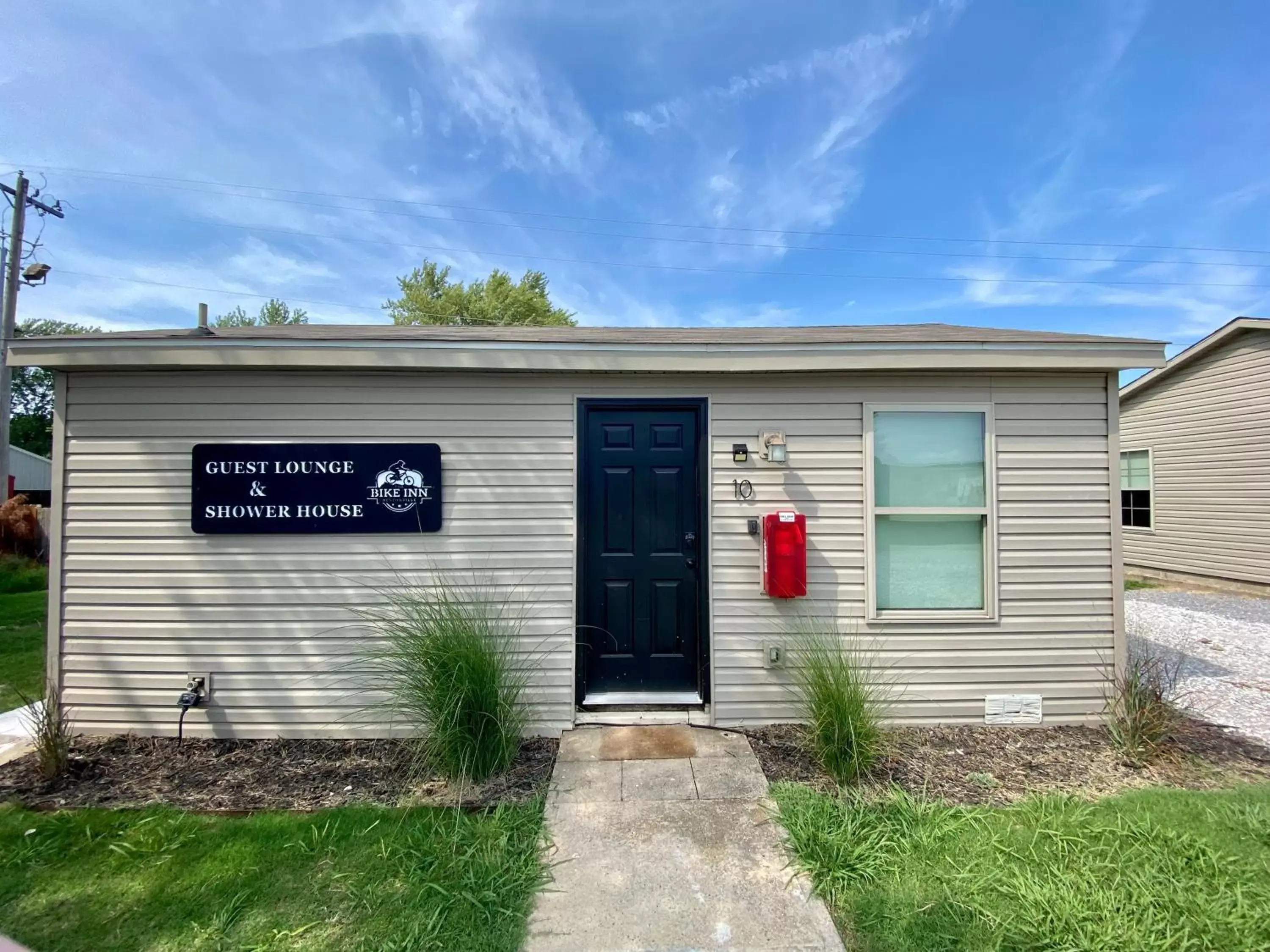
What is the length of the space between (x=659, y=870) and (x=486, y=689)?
1291mm

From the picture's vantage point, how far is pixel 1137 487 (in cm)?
992

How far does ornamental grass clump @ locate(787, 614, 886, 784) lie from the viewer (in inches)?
114

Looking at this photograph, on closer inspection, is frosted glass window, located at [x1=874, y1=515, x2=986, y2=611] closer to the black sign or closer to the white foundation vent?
the white foundation vent

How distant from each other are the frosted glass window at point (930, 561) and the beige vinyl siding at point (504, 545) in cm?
16

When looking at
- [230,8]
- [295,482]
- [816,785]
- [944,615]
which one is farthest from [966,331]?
[230,8]

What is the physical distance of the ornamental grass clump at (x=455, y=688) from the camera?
2920mm

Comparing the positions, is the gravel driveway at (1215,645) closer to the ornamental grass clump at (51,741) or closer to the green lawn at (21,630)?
the ornamental grass clump at (51,741)

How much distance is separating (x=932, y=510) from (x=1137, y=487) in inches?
382

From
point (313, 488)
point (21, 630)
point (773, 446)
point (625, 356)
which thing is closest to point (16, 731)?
point (313, 488)

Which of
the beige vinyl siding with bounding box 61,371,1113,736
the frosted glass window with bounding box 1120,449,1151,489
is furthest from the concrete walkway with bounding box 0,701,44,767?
the frosted glass window with bounding box 1120,449,1151,489

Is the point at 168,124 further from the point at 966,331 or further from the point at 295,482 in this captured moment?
the point at 966,331

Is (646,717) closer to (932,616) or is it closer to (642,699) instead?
(642,699)

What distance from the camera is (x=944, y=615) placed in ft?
11.9

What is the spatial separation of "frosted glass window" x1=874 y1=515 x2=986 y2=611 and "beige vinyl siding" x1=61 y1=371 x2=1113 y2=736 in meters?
0.16
